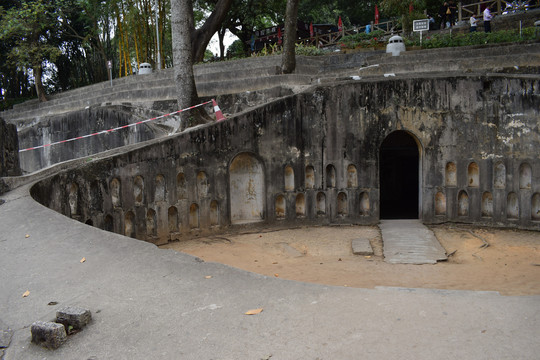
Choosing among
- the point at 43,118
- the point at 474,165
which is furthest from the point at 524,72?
the point at 43,118

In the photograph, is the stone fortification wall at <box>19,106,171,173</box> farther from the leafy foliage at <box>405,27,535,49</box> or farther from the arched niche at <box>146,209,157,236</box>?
the leafy foliage at <box>405,27,535,49</box>

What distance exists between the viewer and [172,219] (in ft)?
33.6

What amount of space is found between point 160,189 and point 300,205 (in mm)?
3588

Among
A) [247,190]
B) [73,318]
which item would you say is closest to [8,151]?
[73,318]

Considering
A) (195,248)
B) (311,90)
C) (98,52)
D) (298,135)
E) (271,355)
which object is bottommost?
(195,248)

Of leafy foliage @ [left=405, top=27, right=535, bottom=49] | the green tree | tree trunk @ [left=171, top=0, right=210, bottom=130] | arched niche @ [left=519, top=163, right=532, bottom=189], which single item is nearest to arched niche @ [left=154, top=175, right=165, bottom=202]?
tree trunk @ [left=171, top=0, right=210, bottom=130]

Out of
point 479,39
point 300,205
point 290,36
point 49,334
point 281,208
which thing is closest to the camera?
point 49,334

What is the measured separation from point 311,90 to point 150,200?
4.73m

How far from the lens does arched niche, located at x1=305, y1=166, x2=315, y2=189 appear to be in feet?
38.4

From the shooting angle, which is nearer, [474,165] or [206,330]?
[206,330]

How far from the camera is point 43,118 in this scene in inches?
717

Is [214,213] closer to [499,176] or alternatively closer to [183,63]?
[183,63]

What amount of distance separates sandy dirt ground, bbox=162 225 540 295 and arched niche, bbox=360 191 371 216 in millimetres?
412

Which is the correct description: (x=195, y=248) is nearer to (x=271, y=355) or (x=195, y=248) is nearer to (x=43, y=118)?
(x=271, y=355)
